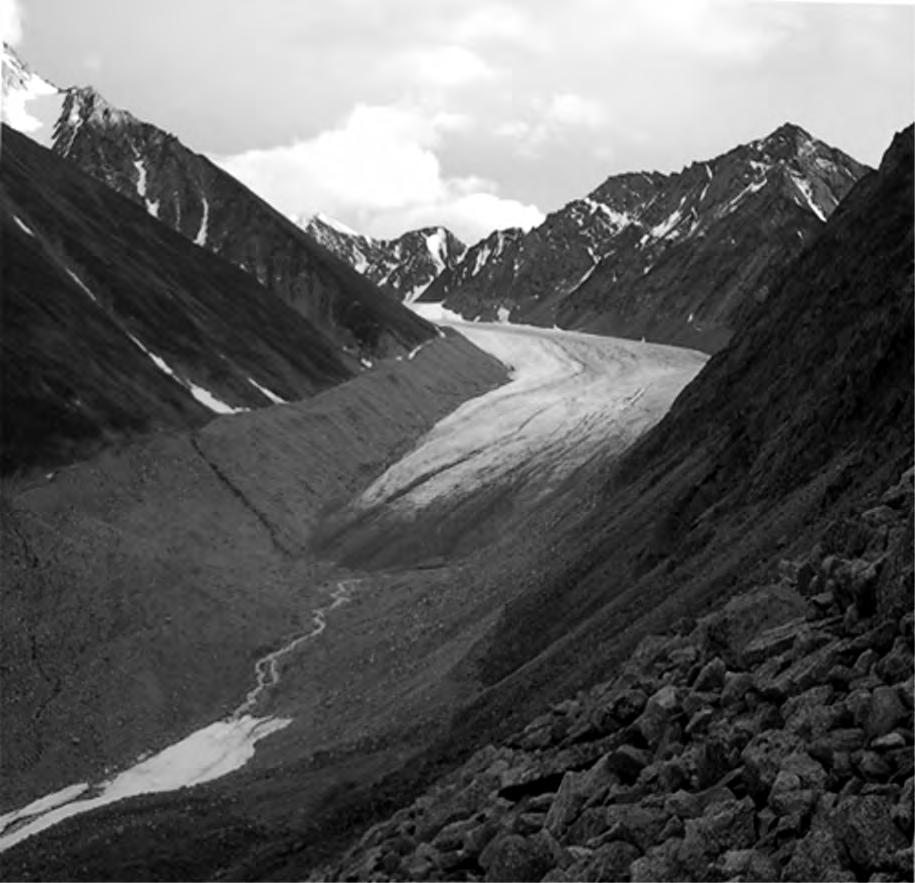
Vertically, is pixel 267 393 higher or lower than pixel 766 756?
higher

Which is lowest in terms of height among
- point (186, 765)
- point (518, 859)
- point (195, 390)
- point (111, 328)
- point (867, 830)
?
point (186, 765)

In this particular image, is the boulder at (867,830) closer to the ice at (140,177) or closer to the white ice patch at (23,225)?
the white ice patch at (23,225)

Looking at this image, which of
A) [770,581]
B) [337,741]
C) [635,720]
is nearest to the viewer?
[635,720]

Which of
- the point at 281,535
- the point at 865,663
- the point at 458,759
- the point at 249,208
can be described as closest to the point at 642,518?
the point at 458,759

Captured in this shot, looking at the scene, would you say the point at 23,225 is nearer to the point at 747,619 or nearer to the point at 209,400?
the point at 209,400

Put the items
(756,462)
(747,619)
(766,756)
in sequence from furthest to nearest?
(756,462) → (747,619) → (766,756)

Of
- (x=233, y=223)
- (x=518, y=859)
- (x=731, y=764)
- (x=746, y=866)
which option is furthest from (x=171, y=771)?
(x=233, y=223)

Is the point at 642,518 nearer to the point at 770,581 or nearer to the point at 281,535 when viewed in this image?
the point at 770,581

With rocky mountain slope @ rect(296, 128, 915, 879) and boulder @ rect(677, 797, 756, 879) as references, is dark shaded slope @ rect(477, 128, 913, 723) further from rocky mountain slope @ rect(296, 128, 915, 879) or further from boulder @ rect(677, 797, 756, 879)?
boulder @ rect(677, 797, 756, 879)
